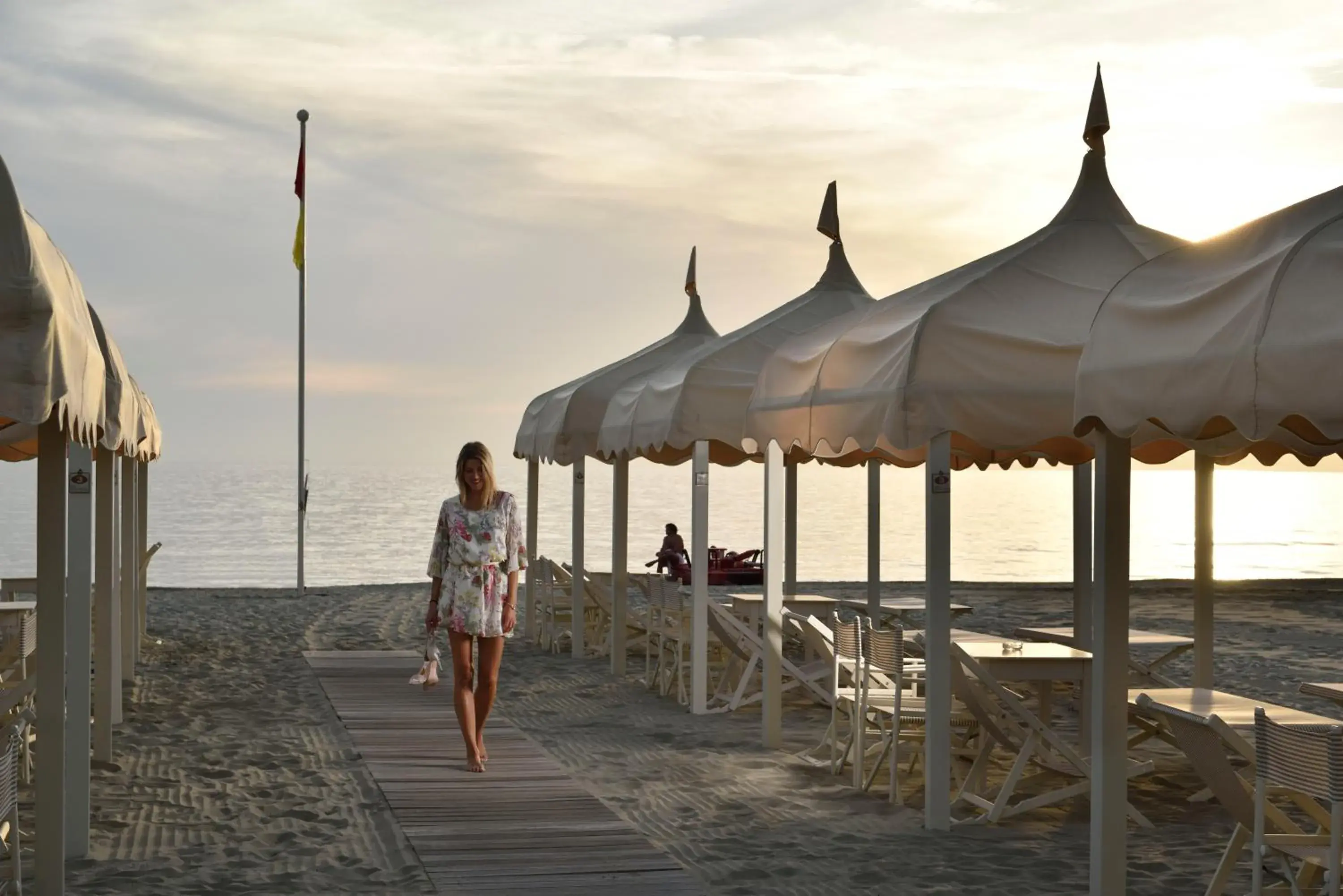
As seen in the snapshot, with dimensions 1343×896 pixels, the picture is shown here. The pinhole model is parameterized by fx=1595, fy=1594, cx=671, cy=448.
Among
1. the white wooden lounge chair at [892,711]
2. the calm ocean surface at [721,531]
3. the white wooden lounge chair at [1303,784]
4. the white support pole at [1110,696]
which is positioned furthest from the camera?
the calm ocean surface at [721,531]

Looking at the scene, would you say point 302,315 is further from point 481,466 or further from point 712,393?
point 481,466

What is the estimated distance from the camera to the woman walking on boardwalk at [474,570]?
8914 mm

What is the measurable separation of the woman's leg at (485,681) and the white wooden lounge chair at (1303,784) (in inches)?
183

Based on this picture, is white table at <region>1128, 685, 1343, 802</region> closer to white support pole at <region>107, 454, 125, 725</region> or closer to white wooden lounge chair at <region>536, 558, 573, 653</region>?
white support pole at <region>107, 454, 125, 725</region>

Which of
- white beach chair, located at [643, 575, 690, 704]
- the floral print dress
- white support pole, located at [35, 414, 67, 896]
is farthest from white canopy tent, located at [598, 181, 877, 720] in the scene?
white support pole, located at [35, 414, 67, 896]

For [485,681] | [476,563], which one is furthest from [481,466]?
[485,681]

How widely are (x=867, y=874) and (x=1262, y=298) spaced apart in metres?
3.25

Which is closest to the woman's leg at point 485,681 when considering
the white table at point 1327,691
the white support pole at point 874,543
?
the white table at point 1327,691

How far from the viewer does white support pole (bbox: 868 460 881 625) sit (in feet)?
48.0

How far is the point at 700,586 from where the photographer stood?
1182cm

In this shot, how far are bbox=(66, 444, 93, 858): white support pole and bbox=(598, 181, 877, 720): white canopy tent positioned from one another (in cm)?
470

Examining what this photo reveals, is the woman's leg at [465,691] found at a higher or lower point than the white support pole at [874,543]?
lower

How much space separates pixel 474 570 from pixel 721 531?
154ft

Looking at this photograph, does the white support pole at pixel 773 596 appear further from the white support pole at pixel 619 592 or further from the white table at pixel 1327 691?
the white support pole at pixel 619 592
